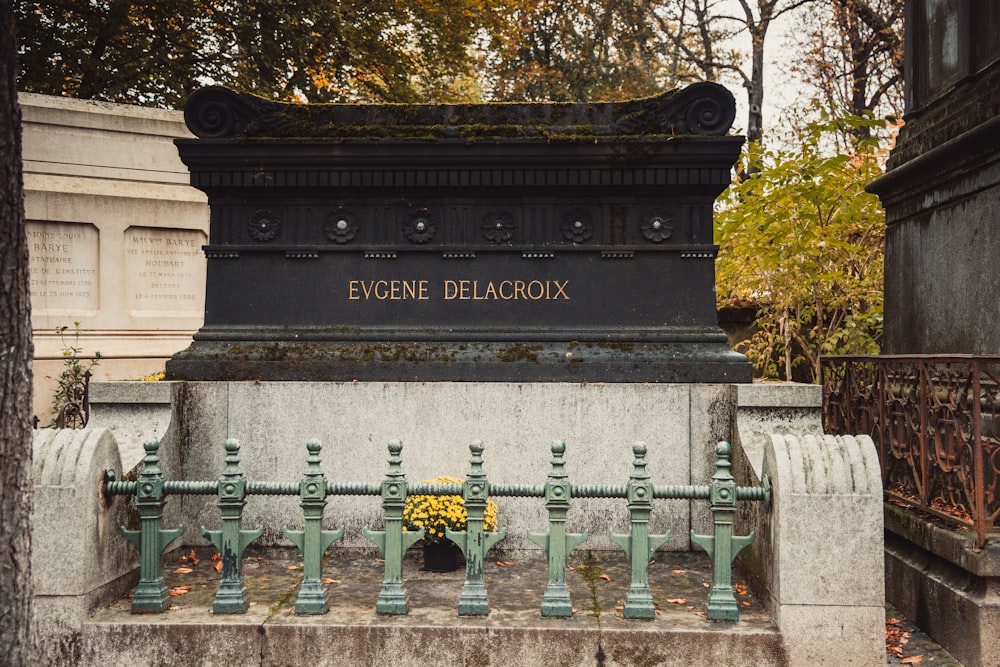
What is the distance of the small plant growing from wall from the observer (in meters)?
9.48

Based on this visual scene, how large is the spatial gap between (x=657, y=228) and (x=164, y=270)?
30.7ft

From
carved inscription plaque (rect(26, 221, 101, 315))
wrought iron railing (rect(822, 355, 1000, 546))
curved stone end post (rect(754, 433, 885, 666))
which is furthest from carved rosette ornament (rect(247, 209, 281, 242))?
carved inscription plaque (rect(26, 221, 101, 315))

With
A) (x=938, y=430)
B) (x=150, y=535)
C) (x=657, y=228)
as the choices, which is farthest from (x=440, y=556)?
(x=938, y=430)

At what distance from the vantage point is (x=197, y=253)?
1307 centimetres

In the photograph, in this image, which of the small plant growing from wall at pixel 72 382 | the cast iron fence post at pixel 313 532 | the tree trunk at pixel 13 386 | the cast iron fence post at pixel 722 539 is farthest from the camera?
the small plant growing from wall at pixel 72 382

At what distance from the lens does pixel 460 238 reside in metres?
6.38

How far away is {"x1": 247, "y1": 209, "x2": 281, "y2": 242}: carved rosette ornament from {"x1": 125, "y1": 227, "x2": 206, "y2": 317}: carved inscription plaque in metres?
7.20


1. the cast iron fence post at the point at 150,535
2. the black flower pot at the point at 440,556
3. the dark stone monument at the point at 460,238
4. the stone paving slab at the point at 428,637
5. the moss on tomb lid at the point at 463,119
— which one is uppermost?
the moss on tomb lid at the point at 463,119

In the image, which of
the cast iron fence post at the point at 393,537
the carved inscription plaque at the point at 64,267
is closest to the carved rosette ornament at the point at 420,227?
the cast iron fence post at the point at 393,537

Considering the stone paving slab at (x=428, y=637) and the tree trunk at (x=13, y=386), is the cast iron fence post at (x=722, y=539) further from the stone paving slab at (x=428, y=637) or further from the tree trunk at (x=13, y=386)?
the tree trunk at (x=13, y=386)

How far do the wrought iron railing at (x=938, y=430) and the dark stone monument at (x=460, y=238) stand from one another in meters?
1.14

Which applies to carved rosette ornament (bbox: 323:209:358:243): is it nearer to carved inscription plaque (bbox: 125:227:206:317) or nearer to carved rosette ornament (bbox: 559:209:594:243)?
carved rosette ornament (bbox: 559:209:594:243)

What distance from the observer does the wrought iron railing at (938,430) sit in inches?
176

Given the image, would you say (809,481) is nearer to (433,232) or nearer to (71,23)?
(433,232)
